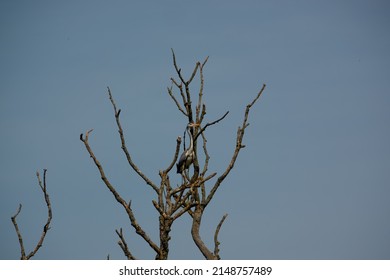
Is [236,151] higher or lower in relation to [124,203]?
higher

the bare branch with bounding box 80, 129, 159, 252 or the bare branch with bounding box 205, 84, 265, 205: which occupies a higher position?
the bare branch with bounding box 205, 84, 265, 205

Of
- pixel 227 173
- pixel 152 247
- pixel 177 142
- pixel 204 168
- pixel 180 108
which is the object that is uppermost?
pixel 180 108

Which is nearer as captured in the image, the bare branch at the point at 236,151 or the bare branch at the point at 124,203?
the bare branch at the point at 124,203

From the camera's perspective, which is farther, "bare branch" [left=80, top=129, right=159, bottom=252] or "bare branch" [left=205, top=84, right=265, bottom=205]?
"bare branch" [left=205, top=84, right=265, bottom=205]

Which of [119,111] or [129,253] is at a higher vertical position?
[119,111]

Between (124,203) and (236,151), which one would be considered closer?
(124,203)

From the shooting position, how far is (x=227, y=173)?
7520 millimetres

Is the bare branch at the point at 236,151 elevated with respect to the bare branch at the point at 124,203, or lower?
elevated
